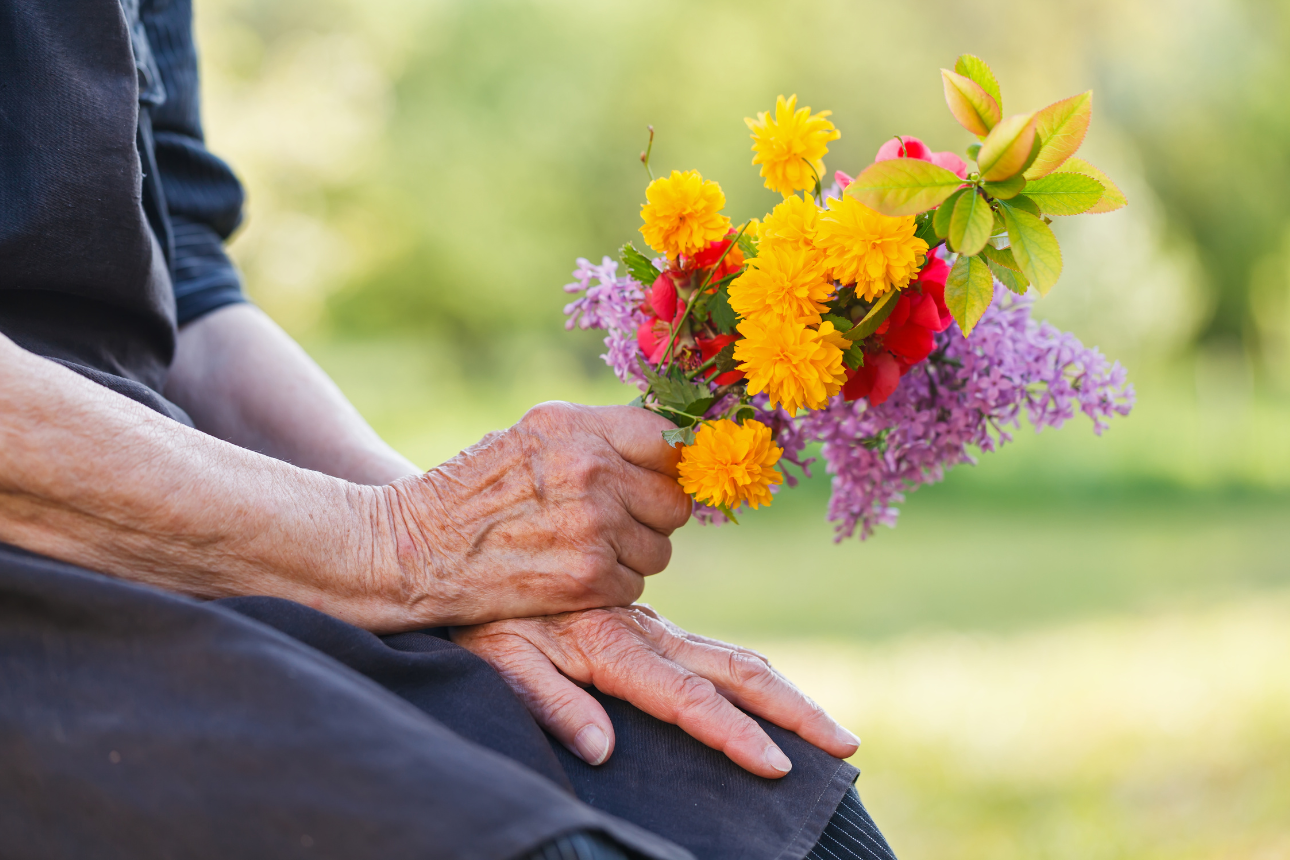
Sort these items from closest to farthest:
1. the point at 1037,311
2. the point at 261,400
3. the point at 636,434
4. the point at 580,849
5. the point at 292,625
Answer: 1. the point at 580,849
2. the point at 292,625
3. the point at 636,434
4. the point at 261,400
5. the point at 1037,311

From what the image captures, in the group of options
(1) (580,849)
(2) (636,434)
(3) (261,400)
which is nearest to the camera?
(1) (580,849)

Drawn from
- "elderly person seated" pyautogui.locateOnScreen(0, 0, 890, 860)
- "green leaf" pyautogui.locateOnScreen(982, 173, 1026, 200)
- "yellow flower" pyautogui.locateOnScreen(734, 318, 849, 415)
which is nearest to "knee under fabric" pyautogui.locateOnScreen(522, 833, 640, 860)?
"elderly person seated" pyautogui.locateOnScreen(0, 0, 890, 860)

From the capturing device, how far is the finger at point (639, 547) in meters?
1.02

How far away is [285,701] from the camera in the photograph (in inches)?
26.8

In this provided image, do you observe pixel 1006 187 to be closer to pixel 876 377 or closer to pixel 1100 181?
pixel 1100 181

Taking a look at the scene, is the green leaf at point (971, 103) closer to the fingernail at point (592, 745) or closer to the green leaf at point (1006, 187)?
the green leaf at point (1006, 187)

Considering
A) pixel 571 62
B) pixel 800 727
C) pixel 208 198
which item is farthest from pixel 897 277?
pixel 571 62

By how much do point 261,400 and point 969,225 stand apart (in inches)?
37.5

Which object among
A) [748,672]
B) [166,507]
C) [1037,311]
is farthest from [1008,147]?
[1037,311]

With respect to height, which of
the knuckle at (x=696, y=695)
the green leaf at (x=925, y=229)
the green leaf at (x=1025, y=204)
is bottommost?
the knuckle at (x=696, y=695)

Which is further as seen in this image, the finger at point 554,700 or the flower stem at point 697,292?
the flower stem at point 697,292

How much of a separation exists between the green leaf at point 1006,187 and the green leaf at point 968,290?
61mm

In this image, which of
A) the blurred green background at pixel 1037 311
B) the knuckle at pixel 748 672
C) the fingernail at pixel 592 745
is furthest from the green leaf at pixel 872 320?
the blurred green background at pixel 1037 311

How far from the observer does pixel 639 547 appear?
Answer: 3.41ft
